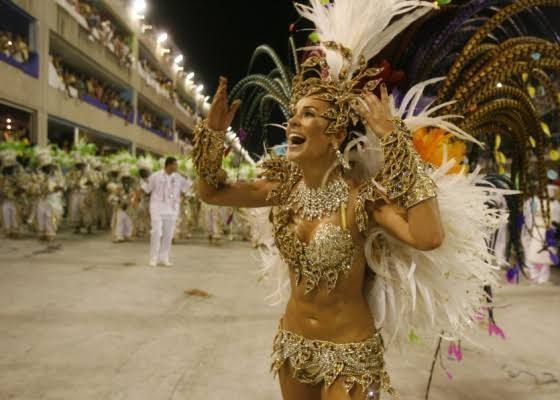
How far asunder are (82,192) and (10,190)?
6.13 feet

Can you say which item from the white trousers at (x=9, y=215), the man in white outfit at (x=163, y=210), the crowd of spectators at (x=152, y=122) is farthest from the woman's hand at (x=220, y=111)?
the crowd of spectators at (x=152, y=122)

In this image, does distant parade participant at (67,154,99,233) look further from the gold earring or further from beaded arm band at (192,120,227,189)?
the gold earring

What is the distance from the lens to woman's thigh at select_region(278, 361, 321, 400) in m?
1.91

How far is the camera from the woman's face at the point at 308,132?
1.80m

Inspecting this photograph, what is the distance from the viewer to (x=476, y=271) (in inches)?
76.5

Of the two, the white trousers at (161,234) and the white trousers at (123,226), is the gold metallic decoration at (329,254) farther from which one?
the white trousers at (123,226)

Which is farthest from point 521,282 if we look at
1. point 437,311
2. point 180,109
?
point 180,109

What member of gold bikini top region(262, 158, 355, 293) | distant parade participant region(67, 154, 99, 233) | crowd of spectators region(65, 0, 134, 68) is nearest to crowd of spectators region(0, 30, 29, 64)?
crowd of spectators region(65, 0, 134, 68)

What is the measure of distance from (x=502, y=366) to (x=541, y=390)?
1.45ft

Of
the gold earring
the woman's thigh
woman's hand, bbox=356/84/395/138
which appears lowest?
the woman's thigh

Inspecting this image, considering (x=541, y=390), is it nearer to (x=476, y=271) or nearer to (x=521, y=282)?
(x=476, y=271)

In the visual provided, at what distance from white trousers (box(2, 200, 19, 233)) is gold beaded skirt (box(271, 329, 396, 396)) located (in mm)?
11347

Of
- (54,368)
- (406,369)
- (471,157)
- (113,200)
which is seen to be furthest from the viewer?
(113,200)

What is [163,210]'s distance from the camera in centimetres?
842
